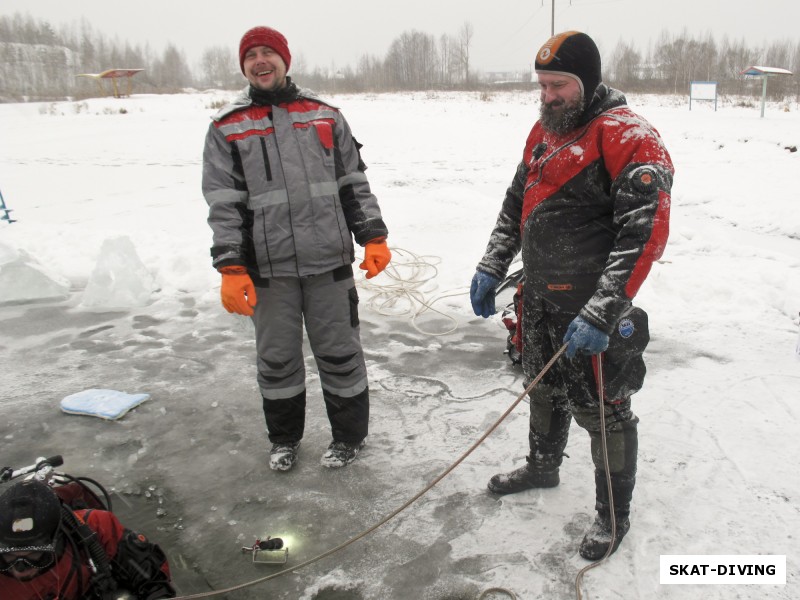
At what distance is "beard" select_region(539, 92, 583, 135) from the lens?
201cm

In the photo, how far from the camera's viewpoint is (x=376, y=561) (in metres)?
2.33

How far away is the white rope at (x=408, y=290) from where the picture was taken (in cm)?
496

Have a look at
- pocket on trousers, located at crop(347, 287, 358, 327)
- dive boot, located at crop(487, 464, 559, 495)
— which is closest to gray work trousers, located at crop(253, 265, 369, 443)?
pocket on trousers, located at crop(347, 287, 358, 327)

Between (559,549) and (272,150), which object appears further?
(272,150)

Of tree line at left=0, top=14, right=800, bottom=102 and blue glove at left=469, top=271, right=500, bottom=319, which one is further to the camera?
tree line at left=0, top=14, right=800, bottom=102

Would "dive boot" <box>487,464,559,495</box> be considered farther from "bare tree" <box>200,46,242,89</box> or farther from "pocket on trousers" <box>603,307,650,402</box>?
"bare tree" <box>200,46,242,89</box>

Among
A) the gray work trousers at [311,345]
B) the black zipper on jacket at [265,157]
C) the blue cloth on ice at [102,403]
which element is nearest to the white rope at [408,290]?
the gray work trousers at [311,345]

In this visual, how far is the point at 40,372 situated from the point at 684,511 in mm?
4117

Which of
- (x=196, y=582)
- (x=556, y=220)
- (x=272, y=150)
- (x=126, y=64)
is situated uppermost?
(x=126, y=64)

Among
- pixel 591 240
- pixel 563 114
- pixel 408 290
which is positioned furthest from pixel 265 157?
pixel 408 290

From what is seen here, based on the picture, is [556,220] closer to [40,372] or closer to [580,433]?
[580,433]

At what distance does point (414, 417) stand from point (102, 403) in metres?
1.91

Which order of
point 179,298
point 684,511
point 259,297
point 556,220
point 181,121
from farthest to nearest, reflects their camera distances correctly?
point 181,121, point 179,298, point 259,297, point 684,511, point 556,220

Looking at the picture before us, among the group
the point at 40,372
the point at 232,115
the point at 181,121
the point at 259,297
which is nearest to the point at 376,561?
the point at 259,297
